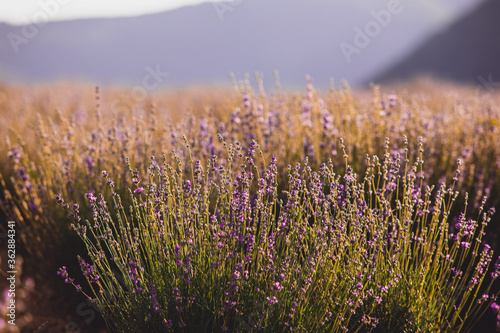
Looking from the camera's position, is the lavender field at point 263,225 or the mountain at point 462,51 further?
the mountain at point 462,51

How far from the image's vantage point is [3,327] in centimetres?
126

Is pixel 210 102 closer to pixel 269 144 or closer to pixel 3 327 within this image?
pixel 269 144

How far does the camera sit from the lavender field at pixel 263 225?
1.91m

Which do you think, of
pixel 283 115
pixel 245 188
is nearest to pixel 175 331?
pixel 245 188

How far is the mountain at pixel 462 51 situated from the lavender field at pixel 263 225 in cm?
2758

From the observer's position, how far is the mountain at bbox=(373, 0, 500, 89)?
97.5 ft

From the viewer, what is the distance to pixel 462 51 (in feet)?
103

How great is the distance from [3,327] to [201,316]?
839mm

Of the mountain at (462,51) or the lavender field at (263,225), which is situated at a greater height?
the mountain at (462,51)

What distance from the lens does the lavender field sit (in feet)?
6.25

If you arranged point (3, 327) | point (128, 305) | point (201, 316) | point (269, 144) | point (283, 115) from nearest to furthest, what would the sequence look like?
point (3, 327)
point (201, 316)
point (128, 305)
point (269, 144)
point (283, 115)

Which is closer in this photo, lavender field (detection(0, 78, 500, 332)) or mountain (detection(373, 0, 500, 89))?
lavender field (detection(0, 78, 500, 332))

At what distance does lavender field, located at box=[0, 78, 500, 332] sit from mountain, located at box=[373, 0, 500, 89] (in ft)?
90.5

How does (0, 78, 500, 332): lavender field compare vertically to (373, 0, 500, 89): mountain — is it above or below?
below
